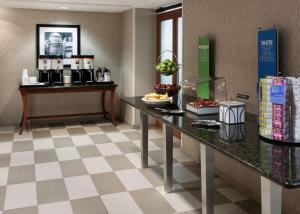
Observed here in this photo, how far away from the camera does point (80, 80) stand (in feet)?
20.6

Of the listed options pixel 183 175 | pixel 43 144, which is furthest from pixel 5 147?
pixel 183 175

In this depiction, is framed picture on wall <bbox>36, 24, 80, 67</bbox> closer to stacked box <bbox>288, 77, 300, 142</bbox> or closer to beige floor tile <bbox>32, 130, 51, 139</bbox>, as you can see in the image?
beige floor tile <bbox>32, 130, 51, 139</bbox>

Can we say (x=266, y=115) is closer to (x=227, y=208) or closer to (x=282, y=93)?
(x=282, y=93)

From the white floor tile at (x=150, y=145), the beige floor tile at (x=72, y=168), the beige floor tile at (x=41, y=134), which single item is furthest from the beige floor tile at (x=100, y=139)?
the beige floor tile at (x=72, y=168)

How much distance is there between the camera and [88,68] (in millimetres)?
6203

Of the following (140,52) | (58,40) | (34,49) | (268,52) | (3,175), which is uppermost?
(58,40)

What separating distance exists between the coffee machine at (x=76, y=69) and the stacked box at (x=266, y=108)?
464cm

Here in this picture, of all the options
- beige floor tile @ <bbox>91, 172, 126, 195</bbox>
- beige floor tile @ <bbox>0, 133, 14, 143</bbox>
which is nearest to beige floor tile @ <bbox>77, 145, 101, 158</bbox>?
beige floor tile @ <bbox>91, 172, 126, 195</bbox>

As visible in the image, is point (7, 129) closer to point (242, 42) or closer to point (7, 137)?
point (7, 137)

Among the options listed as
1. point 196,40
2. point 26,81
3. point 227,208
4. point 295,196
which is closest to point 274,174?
point 295,196

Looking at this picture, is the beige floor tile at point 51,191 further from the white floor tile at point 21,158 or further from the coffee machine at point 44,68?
the coffee machine at point 44,68

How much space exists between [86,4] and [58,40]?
1082 mm

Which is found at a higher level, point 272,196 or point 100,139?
point 272,196

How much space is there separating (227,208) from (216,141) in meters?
1.16
